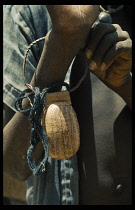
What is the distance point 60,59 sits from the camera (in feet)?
3.20

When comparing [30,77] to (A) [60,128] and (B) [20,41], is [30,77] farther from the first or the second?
(A) [60,128]

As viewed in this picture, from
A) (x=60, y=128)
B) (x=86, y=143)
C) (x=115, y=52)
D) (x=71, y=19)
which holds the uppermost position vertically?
(x=71, y=19)

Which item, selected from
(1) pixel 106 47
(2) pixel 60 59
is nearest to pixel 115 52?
(1) pixel 106 47

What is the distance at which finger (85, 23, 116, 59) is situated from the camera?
3.31ft

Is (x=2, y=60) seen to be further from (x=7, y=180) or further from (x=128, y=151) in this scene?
(x=7, y=180)

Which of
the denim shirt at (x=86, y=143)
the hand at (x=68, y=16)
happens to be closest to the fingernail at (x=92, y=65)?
the hand at (x=68, y=16)

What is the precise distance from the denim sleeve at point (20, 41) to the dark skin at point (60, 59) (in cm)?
13

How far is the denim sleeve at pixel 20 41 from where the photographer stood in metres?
1.24

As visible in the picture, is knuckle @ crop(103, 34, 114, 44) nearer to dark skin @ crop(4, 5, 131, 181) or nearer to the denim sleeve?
dark skin @ crop(4, 5, 131, 181)

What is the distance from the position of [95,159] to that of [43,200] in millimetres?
198

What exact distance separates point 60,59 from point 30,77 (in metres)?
0.26

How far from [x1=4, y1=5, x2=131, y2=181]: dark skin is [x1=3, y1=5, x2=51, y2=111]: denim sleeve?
5.1 inches

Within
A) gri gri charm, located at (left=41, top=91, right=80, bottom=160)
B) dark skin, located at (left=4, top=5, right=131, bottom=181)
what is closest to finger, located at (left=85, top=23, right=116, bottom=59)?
dark skin, located at (left=4, top=5, right=131, bottom=181)

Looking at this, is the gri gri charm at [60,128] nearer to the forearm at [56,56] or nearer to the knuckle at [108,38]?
the forearm at [56,56]
